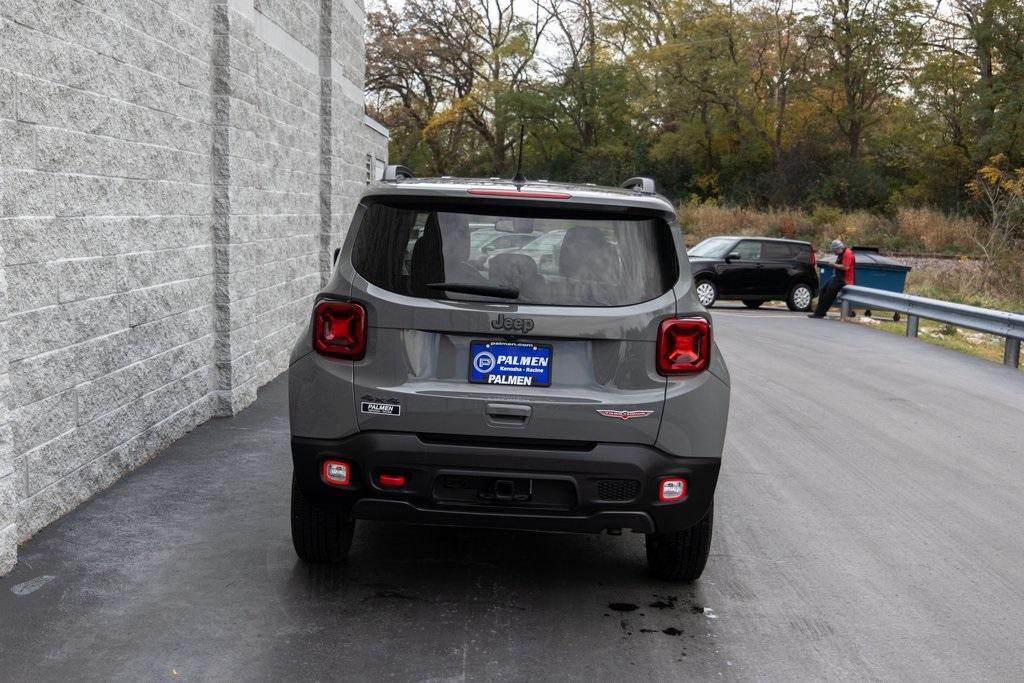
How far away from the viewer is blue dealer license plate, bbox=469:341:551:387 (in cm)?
479

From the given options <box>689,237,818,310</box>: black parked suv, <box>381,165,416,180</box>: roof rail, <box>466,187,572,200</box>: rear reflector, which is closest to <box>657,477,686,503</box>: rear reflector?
<box>466,187,572,200</box>: rear reflector

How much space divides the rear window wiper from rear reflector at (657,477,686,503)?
1.02 meters

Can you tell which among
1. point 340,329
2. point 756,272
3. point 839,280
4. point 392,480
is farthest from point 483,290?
point 756,272

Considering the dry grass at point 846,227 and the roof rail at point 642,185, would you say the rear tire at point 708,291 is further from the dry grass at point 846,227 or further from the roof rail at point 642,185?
the roof rail at point 642,185

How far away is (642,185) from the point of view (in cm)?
570

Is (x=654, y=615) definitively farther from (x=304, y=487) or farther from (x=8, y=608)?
(x=8, y=608)

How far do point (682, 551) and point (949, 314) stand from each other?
13461mm

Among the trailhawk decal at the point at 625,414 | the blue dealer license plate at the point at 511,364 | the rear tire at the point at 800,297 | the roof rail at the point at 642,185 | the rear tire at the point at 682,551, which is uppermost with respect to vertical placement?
the roof rail at the point at 642,185

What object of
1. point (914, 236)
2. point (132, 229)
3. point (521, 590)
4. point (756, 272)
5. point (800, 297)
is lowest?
point (800, 297)

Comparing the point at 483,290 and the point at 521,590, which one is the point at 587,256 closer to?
the point at 483,290

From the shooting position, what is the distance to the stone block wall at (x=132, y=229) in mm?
5656

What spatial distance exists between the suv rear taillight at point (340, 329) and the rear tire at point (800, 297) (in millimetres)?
21741

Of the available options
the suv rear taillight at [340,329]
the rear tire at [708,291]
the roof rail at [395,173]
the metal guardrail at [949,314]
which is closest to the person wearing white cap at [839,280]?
the metal guardrail at [949,314]

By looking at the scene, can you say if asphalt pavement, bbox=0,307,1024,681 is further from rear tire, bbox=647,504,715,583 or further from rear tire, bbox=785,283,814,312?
rear tire, bbox=785,283,814,312
